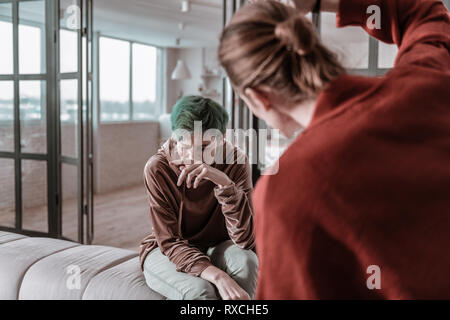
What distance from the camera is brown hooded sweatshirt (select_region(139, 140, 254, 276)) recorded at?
4.96ft

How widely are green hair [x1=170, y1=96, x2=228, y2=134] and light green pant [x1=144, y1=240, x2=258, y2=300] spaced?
17.4 inches

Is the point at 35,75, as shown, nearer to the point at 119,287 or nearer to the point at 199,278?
the point at 119,287

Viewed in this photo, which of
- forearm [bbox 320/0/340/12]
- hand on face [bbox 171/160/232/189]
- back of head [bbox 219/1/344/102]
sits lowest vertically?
hand on face [bbox 171/160/232/189]

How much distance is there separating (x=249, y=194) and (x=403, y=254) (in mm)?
1023

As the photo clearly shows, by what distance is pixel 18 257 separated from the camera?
175 centimetres

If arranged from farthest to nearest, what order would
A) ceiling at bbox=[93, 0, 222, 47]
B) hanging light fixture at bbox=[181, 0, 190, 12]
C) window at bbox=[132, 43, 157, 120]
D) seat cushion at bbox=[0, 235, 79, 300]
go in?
1. window at bbox=[132, 43, 157, 120]
2. ceiling at bbox=[93, 0, 222, 47]
3. hanging light fixture at bbox=[181, 0, 190, 12]
4. seat cushion at bbox=[0, 235, 79, 300]

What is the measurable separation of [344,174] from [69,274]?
1265 millimetres

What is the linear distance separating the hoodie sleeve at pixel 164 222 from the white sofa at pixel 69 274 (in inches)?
6.3

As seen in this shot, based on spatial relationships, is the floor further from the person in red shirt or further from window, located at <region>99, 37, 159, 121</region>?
the person in red shirt

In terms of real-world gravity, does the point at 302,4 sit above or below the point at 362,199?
above

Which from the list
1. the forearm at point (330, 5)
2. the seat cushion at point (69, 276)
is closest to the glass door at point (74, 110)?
the seat cushion at point (69, 276)

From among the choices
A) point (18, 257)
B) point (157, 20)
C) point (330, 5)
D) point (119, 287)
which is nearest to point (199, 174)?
point (119, 287)

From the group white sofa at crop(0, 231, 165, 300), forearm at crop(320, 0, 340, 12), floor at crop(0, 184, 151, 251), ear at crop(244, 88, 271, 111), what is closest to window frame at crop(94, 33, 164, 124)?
floor at crop(0, 184, 151, 251)
